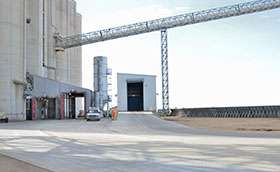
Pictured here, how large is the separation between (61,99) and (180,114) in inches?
896

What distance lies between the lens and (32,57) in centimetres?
7006

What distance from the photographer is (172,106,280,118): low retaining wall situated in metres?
61.1

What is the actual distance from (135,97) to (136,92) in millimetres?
1771

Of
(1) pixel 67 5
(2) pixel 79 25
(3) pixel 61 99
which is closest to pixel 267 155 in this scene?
(3) pixel 61 99

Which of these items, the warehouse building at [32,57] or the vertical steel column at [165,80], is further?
the vertical steel column at [165,80]

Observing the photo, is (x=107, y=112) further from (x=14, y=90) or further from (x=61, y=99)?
(x=14, y=90)

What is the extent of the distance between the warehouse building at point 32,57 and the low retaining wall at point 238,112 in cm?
1925

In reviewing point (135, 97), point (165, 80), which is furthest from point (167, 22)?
point (135, 97)

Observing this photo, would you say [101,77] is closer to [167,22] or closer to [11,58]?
[167,22]

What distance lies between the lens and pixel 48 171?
12305mm

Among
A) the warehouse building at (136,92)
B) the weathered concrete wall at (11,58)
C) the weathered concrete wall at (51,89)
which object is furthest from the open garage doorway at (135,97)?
the weathered concrete wall at (11,58)

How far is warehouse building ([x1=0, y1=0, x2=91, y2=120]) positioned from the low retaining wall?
19.2 metres

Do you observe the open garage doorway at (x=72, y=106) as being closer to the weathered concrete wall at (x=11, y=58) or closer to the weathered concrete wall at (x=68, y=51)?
the weathered concrete wall at (x=68, y=51)

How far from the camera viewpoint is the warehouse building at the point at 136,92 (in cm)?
10500
